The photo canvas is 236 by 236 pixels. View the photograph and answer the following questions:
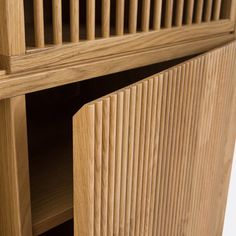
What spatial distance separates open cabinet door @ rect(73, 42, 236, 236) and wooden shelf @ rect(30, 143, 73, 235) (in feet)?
0.29

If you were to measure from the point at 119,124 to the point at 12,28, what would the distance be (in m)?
0.14

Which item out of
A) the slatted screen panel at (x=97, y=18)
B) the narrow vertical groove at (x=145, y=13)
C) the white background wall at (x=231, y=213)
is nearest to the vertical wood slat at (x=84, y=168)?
the slatted screen panel at (x=97, y=18)

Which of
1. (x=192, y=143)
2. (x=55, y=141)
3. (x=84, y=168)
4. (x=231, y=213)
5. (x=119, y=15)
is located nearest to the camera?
(x=84, y=168)

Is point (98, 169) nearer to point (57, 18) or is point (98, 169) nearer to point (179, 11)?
point (57, 18)

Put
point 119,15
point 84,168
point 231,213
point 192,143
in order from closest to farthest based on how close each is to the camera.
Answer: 1. point 84,168
2. point 119,15
3. point 192,143
4. point 231,213

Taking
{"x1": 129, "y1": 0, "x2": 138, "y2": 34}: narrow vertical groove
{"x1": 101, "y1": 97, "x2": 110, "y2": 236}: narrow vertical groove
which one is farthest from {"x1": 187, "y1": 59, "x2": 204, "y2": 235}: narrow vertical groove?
{"x1": 101, "y1": 97, "x2": 110, "y2": 236}: narrow vertical groove

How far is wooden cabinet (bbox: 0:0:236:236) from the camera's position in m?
0.38

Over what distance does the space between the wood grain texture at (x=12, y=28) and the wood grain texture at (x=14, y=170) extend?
0.05 meters

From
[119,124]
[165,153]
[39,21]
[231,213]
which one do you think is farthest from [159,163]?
[231,213]

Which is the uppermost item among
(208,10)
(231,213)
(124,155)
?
(208,10)

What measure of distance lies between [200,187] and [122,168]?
0.27 meters

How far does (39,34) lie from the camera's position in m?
0.39

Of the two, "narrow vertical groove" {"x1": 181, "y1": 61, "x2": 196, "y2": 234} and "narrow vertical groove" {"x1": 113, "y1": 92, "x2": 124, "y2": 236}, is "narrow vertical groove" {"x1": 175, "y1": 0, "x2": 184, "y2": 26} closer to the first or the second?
"narrow vertical groove" {"x1": 181, "y1": 61, "x2": 196, "y2": 234}

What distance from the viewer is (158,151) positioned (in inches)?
19.4
